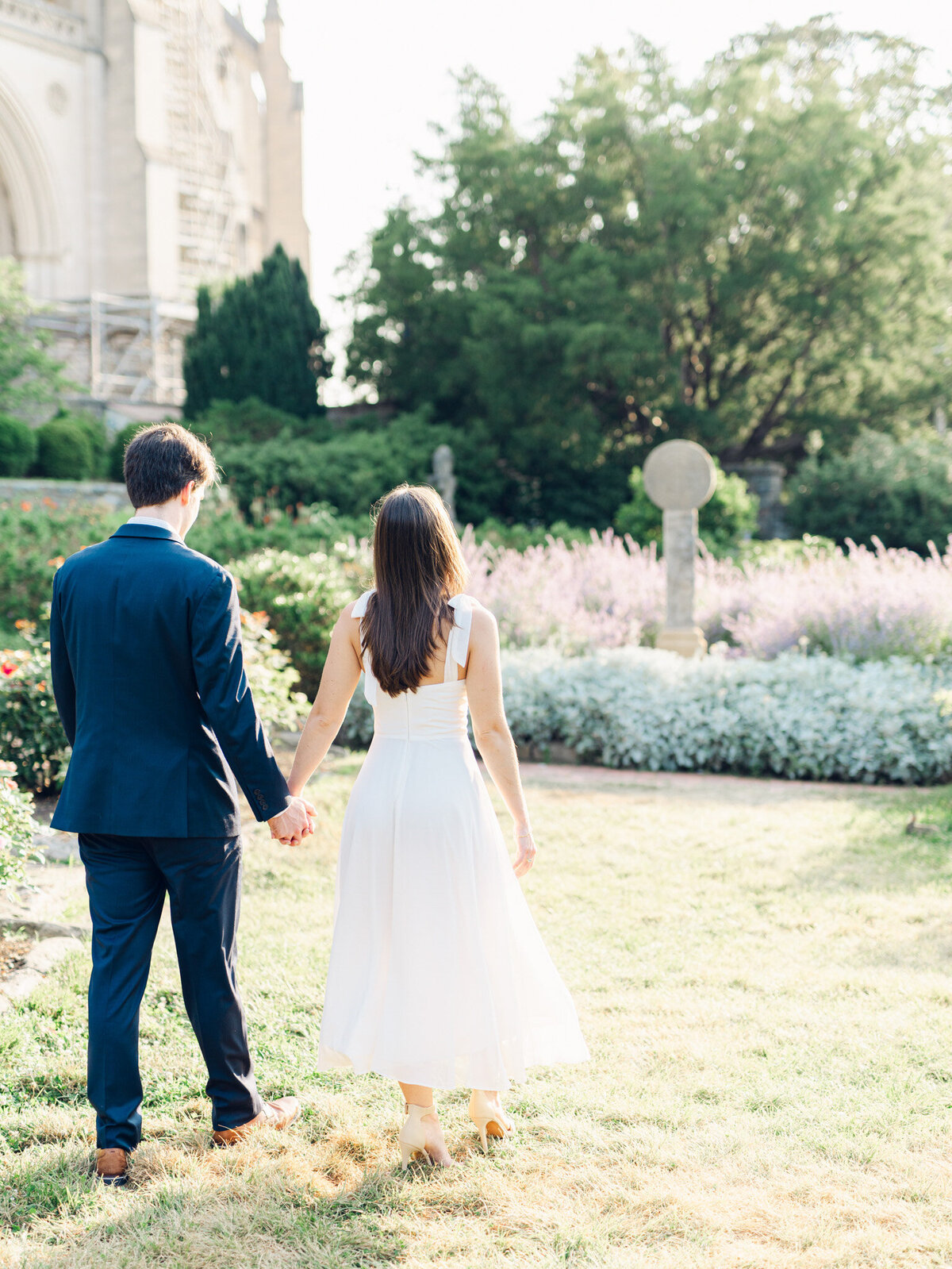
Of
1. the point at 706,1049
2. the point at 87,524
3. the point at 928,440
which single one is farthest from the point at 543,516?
the point at 706,1049

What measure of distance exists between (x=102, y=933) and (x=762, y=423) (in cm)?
1893

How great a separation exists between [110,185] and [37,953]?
80.0ft

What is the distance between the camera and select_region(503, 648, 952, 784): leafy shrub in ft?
23.1

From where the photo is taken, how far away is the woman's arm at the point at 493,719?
2.60 meters

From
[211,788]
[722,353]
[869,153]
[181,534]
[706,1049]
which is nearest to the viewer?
[211,788]

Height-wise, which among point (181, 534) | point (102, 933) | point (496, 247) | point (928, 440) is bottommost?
point (102, 933)

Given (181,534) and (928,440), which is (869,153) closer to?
(928,440)

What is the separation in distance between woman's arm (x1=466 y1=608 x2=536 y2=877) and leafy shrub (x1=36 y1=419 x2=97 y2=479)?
1396 centimetres

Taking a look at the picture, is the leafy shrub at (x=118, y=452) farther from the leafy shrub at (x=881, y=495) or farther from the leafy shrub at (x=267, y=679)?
the leafy shrub at (x=881, y=495)

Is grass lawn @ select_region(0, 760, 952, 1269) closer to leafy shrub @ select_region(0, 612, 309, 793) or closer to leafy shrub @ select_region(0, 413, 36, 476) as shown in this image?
leafy shrub @ select_region(0, 612, 309, 793)

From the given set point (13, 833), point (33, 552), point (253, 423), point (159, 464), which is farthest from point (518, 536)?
point (159, 464)

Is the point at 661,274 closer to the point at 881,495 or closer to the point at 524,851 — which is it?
the point at 881,495

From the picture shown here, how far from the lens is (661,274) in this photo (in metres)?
17.7

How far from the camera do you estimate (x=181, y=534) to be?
270 centimetres
